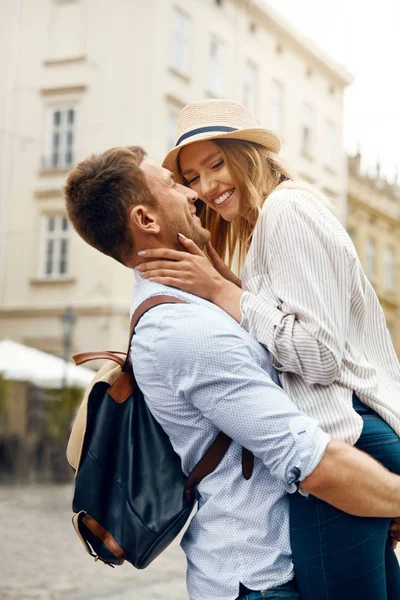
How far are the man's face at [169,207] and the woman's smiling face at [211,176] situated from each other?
25cm

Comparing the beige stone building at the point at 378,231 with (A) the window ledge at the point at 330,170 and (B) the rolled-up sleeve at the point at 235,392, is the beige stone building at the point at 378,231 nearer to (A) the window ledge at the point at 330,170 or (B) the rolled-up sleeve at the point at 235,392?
(A) the window ledge at the point at 330,170

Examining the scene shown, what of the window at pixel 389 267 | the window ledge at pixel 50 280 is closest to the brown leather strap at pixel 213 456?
the window ledge at pixel 50 280

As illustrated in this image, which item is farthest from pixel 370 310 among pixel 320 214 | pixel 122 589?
pixel 122 589

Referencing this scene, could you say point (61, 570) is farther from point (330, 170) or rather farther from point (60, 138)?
point (330, 170)

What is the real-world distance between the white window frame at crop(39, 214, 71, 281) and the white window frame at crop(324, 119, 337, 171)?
34.0ft

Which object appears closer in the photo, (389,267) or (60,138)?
(60,138)

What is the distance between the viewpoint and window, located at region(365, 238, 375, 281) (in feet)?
101

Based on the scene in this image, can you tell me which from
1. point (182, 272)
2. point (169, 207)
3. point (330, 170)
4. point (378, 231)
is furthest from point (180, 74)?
point (182, 272)

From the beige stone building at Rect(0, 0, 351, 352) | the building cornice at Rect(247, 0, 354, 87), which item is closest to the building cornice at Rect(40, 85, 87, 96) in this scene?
the beige stone building at Rect(0, 0, 351, 352)

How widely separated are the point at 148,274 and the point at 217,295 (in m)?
0.15

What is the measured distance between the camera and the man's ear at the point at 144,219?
72.6 inches

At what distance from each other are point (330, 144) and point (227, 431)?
26.5 m

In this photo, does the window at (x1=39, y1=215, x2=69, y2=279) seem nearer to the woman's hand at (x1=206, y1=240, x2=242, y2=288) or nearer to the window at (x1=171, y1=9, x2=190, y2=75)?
the window at (x1=171, y1=9, x2=190, y2=75)

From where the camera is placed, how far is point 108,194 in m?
1.83
